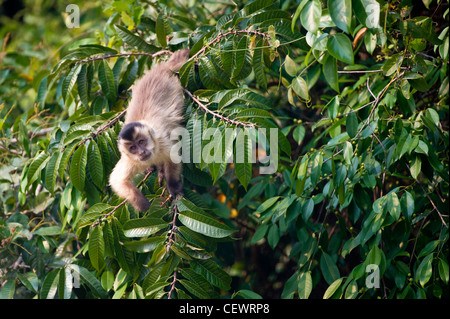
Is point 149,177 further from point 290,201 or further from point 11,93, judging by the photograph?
point 11,93

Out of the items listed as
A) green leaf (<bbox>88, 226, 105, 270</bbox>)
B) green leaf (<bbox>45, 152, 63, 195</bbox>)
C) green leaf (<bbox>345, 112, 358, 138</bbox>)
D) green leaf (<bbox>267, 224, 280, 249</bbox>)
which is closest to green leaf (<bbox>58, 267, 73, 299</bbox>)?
green leaf (<bbox>88, 226, 105, 270</bbox>)

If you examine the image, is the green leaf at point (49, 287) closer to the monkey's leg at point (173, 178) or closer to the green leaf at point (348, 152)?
the monkey's leg at point (173, 178)

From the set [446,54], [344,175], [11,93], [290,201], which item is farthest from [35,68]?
[446,54]

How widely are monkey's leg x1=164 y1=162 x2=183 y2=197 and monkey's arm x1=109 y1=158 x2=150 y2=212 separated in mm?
163

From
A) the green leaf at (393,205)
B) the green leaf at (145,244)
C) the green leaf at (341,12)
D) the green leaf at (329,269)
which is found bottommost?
the green leaf at (329,269)

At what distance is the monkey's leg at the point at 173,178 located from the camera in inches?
106

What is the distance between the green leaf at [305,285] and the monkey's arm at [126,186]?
3.12 ft

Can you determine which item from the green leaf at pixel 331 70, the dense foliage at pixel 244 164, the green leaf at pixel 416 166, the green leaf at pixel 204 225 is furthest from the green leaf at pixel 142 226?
the green leaf at pixel 416 166

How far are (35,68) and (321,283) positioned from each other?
3.19 metres

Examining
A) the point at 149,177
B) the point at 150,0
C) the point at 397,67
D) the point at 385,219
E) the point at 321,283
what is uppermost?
the point at 150,0

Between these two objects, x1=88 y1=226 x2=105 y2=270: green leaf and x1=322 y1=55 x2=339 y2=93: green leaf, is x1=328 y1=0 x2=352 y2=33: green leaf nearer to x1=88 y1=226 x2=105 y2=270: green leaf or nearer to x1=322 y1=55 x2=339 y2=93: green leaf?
x1=322 y1=55 x2=339 y2=93: green leaf

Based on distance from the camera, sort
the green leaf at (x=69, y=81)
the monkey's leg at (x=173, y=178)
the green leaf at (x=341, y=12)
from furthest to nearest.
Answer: the green leaf at (x=69, y=81), the monkey's leg at (x=173, y=178), the green leaf at (x=341, y=12)

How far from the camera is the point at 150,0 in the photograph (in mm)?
3580

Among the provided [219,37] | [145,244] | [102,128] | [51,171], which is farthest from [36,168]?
[219,37]
